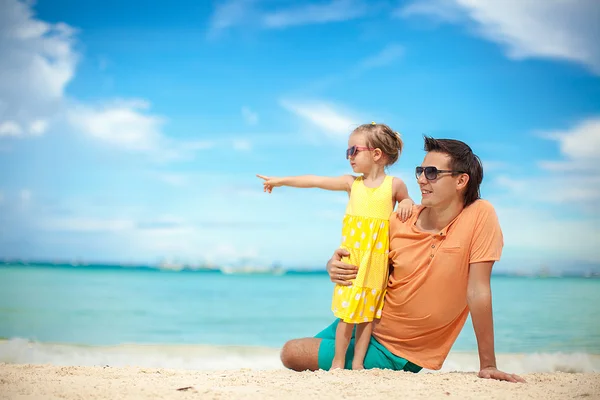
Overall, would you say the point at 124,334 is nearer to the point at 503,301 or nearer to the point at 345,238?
the point at 345,238

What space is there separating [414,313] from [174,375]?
1.55m

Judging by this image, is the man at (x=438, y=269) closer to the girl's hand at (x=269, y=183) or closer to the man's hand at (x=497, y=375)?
the man's hand at (x=497, y=375)

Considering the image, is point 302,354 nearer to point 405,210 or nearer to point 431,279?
point 431,279

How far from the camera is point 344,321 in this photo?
3709mm

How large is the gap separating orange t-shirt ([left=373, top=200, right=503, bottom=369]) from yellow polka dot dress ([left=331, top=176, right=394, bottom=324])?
0.07 m

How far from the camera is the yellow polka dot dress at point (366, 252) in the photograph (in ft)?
12.1

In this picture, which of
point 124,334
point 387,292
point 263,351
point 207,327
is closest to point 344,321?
point 387,292

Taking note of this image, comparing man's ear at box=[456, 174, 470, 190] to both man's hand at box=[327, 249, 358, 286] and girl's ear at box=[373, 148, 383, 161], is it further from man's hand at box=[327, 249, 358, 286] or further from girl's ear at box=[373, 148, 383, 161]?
man's hand at box=[327, 249, 358, 286]

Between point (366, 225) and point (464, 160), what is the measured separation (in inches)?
28.3

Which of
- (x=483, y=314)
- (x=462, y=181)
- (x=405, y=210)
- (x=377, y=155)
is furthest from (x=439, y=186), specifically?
(x=483, y=314)

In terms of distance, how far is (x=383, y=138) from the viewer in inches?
154

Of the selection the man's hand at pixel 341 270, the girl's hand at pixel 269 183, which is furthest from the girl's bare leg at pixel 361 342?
the girl's hand at pixel 269 183

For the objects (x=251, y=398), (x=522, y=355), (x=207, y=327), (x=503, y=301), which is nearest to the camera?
(x=251, y=398)

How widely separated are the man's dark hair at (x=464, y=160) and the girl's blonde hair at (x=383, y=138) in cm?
25
